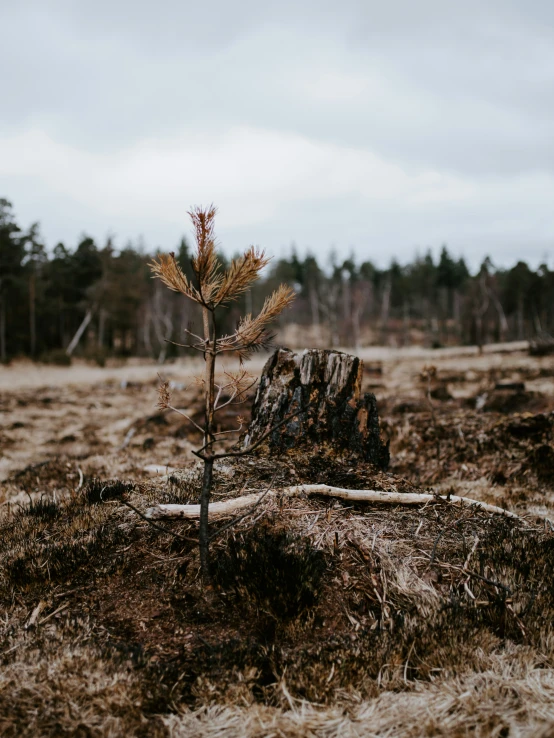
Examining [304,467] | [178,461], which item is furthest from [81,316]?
[304,467]

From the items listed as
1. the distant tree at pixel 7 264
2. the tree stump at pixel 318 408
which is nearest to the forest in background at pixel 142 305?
the distant tree at pixel 7 264

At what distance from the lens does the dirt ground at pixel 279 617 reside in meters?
1.98

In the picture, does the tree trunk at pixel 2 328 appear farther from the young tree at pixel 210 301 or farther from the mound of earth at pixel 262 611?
the young tree at pixel 210 301

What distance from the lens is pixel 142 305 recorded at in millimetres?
43094

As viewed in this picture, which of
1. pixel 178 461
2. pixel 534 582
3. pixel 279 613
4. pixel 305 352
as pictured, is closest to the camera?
pixel 279 613

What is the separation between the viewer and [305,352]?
5.16m

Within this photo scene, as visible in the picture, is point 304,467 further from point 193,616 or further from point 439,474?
point 439,474

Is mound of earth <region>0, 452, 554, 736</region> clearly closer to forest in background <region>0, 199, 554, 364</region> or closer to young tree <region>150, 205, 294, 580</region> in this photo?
young tree <region>150, 205, 294, 580</region>

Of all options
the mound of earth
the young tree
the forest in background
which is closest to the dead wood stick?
the mound of earth

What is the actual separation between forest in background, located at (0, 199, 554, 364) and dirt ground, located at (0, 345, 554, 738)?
17970mm

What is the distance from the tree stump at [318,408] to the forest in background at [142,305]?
16.3m

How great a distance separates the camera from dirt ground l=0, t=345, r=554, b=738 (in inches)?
78.0

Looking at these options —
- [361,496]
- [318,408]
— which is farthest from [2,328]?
[361,496]

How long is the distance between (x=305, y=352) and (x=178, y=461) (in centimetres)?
302
